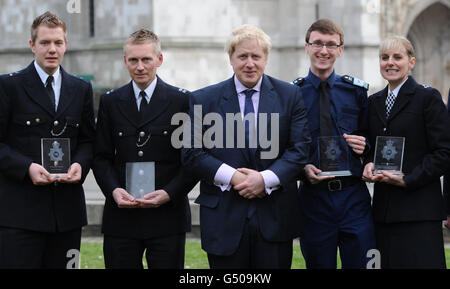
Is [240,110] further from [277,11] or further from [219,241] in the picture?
[277,11]

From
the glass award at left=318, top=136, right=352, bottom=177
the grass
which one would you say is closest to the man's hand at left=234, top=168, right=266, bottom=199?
the glass award at left=318, top=136, right=352, bottom=177

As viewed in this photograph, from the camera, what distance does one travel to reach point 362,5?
22250 millimetres

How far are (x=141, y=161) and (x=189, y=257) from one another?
3.58m

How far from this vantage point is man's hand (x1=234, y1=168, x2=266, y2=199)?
14.6 feet

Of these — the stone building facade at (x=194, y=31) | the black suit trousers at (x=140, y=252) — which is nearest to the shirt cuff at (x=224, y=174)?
the black suit trousers at (x=140, y=252)

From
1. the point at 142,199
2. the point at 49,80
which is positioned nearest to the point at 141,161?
the point at 142,199

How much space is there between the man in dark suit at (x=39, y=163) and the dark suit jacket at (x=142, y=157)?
0.16 metres

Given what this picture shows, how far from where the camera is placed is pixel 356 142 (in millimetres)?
4988

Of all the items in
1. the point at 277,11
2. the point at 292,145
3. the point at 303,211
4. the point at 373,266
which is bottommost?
the point at 373,266

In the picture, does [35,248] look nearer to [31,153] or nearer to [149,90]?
[31,153]

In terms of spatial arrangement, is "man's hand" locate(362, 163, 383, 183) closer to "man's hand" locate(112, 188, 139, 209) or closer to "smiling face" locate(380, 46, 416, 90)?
"smiling face" locate(380, 46, 416, 90)

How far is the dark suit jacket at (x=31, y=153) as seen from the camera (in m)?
4.80

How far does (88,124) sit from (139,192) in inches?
26.8
